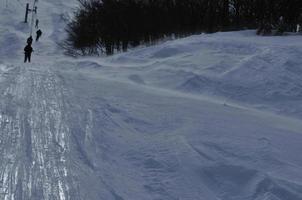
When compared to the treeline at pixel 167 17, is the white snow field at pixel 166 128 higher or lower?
lower

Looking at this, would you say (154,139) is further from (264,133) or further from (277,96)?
(277,96)

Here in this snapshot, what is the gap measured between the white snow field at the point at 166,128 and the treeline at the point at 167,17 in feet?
23.1

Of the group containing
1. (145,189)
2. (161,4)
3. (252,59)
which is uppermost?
(161,4)

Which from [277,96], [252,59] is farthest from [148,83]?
[277,96]

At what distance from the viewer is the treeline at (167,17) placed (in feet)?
79.2

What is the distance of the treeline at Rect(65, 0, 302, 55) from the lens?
24138 mm

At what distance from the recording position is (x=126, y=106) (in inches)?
435

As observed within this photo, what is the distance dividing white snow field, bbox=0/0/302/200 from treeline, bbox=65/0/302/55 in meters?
7.05

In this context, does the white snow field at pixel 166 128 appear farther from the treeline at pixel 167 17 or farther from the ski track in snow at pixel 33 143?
the treeline at pixel 167 17

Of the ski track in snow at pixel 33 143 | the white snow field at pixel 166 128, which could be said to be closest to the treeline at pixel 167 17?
the white snow field at pixel 166 128

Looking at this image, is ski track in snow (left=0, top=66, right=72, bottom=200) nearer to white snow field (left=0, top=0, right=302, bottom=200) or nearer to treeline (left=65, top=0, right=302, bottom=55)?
white snow field (left=0, top=0, right=302, bottom=200)

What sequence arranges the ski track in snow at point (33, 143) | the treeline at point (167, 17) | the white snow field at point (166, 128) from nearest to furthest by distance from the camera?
the ski track in snow at point (33, 143) < the white snow field at point (166, 128) < the treeline at point (167, 17)

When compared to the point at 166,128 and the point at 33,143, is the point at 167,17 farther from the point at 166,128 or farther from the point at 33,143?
the point at 33,143

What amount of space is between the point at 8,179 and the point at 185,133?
3196 mm
